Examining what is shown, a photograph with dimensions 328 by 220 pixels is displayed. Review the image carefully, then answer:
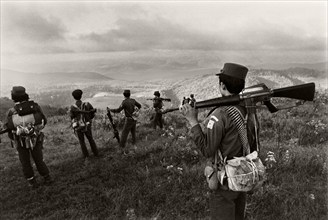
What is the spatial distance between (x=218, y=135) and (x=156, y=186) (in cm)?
392

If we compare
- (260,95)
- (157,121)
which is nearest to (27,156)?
(260,95)

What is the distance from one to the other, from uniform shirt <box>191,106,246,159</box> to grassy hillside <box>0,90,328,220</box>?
8.05 ft

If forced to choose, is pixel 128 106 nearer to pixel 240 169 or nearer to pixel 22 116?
pixel 22 116

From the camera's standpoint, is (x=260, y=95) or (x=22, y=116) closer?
(x=260, y=95)

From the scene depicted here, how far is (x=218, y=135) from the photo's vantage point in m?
3.71

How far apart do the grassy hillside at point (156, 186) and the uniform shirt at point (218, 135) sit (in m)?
2.45

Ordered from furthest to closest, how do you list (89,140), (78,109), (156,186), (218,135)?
(89,140) → (78,109) → (156,186) → (218,135)

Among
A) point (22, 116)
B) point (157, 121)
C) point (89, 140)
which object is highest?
point (22, 116)

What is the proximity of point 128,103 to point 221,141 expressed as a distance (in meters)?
7.84

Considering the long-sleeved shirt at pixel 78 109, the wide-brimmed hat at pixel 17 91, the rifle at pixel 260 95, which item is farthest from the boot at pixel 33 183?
the rifle at pixel 260 95

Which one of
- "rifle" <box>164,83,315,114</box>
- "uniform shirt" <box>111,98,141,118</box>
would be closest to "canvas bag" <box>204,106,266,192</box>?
"rifle" <box>164,83,315,114</box>

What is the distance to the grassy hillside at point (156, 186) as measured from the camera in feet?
20.2

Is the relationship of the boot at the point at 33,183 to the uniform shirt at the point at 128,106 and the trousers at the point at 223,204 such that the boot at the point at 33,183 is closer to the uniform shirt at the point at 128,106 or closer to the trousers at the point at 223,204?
the uniform shirt at the point at 128,106

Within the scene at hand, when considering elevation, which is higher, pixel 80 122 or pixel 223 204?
pixel 80 122
